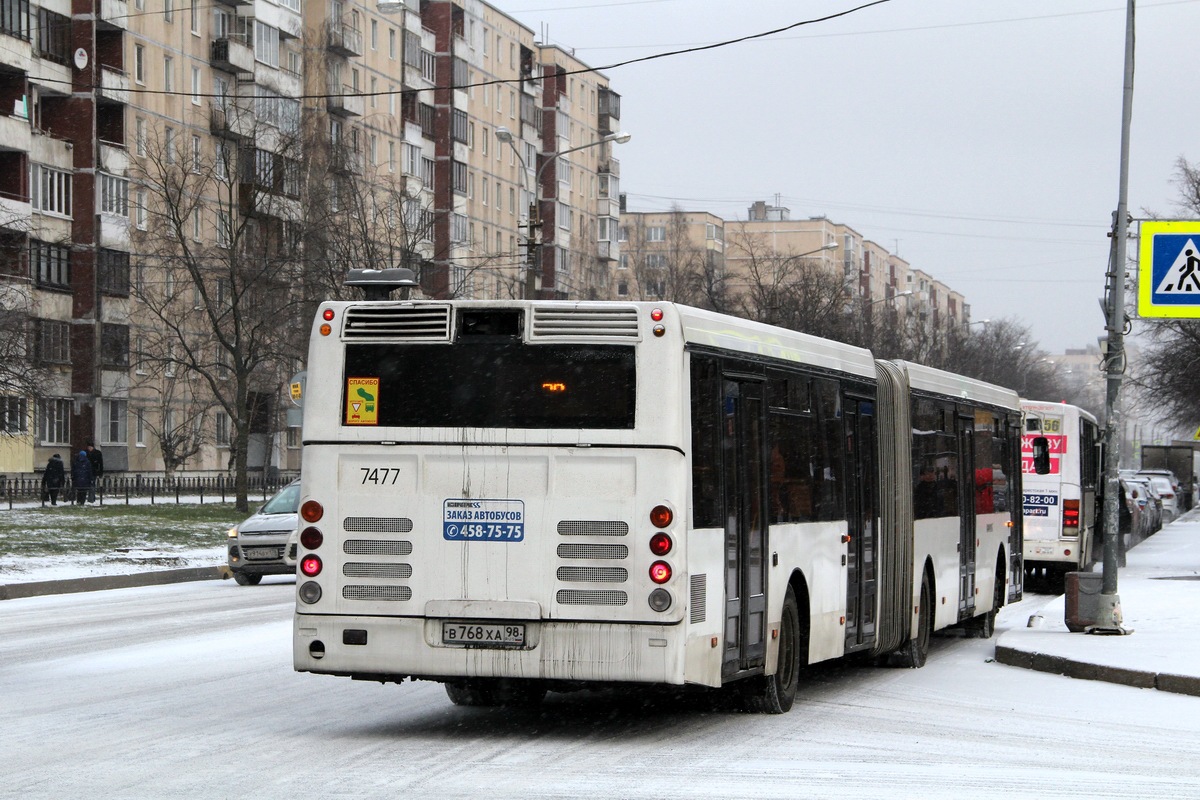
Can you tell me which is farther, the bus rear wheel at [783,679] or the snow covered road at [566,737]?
the bus rear wheel at [783,679]

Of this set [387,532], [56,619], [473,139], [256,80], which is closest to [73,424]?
[256,80]

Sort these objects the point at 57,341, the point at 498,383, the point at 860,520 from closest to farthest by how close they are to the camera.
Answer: the point at 498,383 < the point at 860,520 < the point at 57,341

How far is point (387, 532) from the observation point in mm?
10828

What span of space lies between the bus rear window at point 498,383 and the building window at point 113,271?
56902 millimetres

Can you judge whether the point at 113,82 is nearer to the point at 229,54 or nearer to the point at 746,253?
the point at 229,54

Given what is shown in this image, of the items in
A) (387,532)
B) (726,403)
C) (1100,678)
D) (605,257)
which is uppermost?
(605,257)

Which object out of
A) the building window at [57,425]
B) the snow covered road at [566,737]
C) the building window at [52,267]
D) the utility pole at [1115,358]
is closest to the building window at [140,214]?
the building window at [52,267]

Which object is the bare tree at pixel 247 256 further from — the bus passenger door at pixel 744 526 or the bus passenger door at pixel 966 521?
the bus passenger door at pixel 744 526

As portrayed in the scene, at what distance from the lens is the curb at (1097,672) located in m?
14.0

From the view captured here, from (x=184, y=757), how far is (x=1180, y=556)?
32455 mm

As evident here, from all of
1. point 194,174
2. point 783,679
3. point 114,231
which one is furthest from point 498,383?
point 114,231

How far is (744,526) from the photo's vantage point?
11.4m

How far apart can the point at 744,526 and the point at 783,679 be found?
4.31ft

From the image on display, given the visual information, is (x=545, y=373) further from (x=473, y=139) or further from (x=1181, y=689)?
(x=473, y=139)
